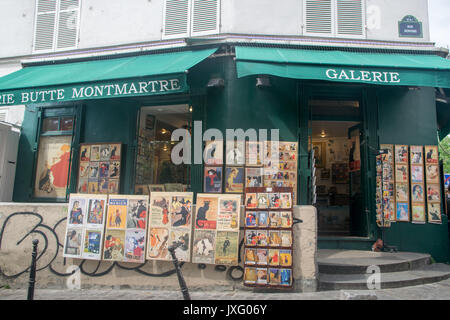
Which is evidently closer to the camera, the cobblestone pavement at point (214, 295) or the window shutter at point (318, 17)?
the cobblestone pavement at point (214, 295)

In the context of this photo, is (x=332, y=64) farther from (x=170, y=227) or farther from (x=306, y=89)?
(x=170, y=227)

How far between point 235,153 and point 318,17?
3871 mm

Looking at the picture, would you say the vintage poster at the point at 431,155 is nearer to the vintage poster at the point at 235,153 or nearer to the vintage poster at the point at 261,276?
the vintage poster at the point at 235,153

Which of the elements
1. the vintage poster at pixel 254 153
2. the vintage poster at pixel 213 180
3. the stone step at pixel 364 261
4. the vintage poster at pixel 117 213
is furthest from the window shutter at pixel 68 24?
the stone step at pixel 364 261

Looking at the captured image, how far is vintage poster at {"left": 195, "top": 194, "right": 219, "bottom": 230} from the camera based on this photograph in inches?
205

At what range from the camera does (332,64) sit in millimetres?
6547

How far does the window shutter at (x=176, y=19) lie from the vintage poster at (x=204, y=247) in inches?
204

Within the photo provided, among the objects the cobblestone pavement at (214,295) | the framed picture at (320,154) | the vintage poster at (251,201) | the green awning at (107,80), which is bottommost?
the cobblestone pavement at (214,295)

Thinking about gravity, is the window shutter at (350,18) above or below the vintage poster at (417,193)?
above

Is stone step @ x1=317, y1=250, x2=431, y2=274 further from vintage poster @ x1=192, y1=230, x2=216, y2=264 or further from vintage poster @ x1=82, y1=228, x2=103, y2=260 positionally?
vintage poster @ x1=82, y1=228, x2=103, y2=260

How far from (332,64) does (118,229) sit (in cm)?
507

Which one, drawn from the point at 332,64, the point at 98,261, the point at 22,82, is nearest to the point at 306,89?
the point at 332,64

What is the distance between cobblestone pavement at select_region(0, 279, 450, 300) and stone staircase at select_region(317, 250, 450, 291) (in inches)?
5.9

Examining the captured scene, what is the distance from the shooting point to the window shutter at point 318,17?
307 inches
